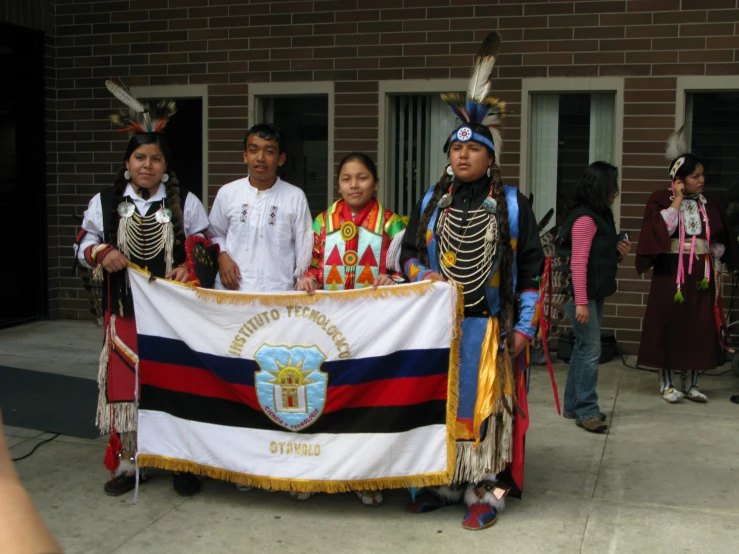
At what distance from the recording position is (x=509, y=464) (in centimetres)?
448

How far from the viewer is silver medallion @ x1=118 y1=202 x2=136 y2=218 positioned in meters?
4.71

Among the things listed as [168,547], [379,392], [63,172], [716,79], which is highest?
[716,79]

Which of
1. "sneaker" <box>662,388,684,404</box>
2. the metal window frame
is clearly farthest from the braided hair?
the metal window frame

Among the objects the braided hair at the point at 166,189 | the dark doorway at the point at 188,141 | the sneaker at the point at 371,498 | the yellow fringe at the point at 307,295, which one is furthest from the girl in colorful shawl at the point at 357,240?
the dark doorway at the point at 188,141

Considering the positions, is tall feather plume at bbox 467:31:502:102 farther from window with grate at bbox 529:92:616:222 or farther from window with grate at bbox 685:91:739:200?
window with grate at bbox 685:91:739:200

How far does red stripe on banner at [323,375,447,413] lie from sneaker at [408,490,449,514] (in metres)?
0.52

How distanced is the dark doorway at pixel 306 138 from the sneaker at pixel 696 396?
13.3 feet

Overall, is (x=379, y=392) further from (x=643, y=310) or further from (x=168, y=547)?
(x=643, y=310)

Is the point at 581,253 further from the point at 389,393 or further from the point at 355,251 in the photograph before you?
the point at 389,393

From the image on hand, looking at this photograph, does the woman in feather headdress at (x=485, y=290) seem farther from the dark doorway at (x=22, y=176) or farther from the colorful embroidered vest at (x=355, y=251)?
the dark doorway at (x=22, y=176)

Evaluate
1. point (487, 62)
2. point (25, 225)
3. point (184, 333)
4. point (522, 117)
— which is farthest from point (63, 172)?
Result: point (487, 62)

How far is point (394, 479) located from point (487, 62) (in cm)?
216

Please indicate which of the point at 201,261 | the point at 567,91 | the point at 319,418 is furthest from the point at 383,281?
the point at 567,91

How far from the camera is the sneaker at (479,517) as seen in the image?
4230 millimetres
